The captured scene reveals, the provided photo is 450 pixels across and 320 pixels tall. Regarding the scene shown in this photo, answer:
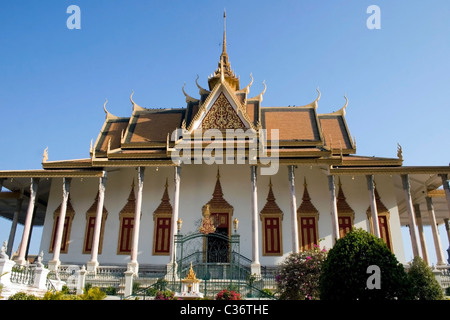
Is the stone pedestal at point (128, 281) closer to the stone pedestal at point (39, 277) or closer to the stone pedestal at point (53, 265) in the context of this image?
the stone pedestal at point (39, 277)

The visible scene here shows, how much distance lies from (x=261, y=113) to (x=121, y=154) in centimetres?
777

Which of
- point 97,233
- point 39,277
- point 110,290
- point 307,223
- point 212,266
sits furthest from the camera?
point 307,223

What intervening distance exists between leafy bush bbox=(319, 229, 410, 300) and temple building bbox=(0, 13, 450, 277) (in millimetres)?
7667

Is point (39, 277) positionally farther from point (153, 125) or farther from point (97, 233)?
point (153, 125)

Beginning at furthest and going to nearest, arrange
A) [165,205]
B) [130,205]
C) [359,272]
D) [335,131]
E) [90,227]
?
[335,131] → [130,205] → [165,205] → [90,227] → [359,272]

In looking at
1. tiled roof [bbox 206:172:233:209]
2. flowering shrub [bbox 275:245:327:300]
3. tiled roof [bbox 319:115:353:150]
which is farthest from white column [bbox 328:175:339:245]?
flowering shrub [bbox 275:245:327:300]

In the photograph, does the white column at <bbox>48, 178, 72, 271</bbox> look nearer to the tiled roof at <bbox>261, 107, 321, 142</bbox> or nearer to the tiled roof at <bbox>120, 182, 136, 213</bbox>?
the tiled roof at <bbox>120, 182, 136, 213</bbox>

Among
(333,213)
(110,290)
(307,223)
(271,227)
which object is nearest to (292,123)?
(307,223)

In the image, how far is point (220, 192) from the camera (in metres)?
18.2

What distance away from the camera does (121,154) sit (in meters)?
17.7

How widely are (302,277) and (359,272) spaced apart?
11.5 ft

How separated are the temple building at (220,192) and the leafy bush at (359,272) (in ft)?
25.2

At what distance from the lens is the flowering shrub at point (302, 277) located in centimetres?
1076
